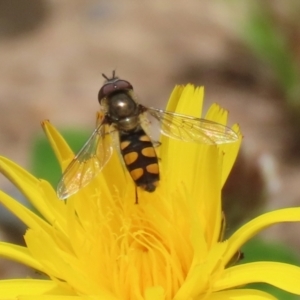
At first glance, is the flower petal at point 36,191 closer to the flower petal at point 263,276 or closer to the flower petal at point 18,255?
the flower petal at point 18,255

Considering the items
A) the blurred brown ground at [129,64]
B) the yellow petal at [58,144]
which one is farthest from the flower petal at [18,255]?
the blurred brown ground at [129,64]

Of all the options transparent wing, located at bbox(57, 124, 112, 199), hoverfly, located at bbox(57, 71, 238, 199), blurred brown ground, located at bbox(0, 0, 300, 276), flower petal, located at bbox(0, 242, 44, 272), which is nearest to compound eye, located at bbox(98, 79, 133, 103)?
hoverfly, located at bbox(57, 71, 238, 199)

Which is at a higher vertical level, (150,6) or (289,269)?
(150,6)

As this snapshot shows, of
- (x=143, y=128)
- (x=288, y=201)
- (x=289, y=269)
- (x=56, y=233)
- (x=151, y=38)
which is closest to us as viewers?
(x=289, y=269)

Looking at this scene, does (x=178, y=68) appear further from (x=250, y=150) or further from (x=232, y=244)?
(x=232, y=244)

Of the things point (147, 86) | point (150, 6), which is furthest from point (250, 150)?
point (150, 6)

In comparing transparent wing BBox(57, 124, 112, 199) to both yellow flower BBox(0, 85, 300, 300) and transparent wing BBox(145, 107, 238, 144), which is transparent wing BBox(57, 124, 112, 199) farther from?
transparent wing BBox(145, 107, 238, 144)

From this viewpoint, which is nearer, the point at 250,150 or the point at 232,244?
the point at 232,244

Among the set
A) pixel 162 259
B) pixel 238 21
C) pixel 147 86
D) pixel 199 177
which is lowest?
pixel 162 259
